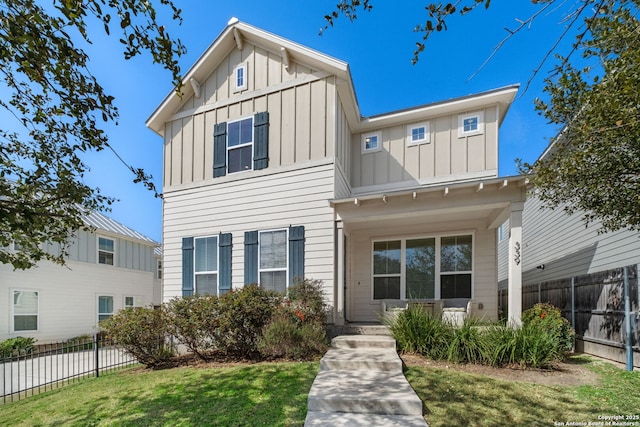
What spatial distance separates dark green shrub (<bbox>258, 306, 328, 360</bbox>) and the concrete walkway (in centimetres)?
53

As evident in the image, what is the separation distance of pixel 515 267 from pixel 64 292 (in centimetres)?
1656

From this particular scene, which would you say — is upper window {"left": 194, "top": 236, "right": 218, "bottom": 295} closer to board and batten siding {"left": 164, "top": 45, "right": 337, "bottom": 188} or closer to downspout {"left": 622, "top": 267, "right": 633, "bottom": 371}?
board and batten siding {"left": 164, "top": 45, "right": 337, "bottom": 188}

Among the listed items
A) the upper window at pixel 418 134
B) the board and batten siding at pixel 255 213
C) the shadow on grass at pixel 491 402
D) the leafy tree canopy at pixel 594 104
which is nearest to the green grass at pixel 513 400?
the shadow on grass at pixel 491 402

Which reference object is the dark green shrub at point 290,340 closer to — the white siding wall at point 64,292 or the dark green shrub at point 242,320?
the dark green shrub at point 242,320

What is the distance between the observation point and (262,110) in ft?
28.1

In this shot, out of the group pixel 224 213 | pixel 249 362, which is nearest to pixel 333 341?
pixel 249 362

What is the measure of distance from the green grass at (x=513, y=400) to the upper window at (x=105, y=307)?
50.8 ft

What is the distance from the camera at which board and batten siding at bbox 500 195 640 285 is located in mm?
7219

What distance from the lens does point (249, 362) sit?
6.24 meters

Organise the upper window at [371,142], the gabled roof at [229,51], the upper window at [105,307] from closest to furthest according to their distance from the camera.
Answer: the gabled roof at [229,51] < the upper window at [371,142] < the upper window at [105,307]

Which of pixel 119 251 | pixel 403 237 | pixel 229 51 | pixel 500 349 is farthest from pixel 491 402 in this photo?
pixel 119 251

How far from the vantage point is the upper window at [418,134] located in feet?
29.1

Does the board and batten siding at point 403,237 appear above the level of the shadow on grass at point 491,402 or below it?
above

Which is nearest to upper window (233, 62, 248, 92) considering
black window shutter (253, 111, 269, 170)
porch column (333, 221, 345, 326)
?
black window shutter (253, 111, 269, 170)
